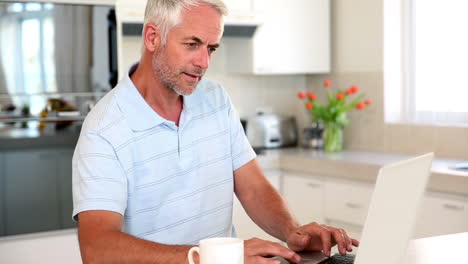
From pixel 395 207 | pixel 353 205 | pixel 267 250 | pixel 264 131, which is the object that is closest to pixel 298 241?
pixel 267 250

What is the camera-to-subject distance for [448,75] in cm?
421

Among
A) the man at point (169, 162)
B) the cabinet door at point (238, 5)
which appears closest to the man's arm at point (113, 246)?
the man at point (169, 162)

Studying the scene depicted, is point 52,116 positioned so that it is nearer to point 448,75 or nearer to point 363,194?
point 363,194

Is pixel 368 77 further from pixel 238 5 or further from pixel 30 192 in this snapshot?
pixel 30 192

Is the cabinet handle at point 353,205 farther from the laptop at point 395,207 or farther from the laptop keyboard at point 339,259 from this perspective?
the laptop at point 395,207

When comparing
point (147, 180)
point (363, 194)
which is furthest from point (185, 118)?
point (363, 194)

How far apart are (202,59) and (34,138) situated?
1.90m

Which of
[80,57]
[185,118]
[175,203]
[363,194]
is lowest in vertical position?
[363,194]

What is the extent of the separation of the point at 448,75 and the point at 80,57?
2.02 m

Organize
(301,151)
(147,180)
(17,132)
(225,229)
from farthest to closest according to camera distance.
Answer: (301,151) < (17,132) < (225,229) < (147,180)

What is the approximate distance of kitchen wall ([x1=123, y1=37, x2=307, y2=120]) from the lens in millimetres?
4680

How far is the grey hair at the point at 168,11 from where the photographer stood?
1.91 meters

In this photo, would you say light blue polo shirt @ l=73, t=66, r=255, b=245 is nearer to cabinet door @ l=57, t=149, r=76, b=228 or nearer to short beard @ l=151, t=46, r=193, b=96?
short beard @ l=151, t=46, r=193, b=96

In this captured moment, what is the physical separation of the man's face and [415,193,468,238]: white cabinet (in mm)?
1864
